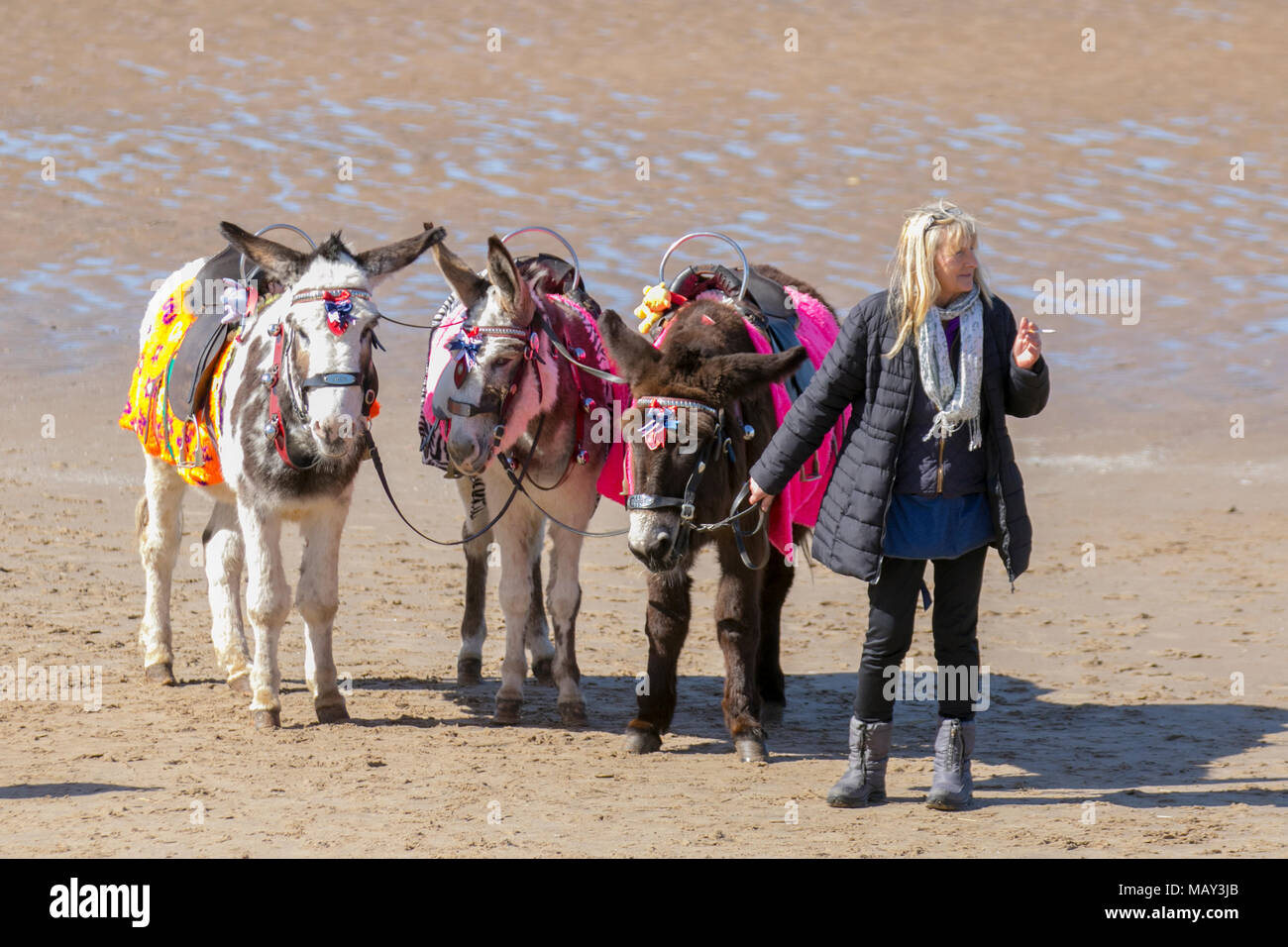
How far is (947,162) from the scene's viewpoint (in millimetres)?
20625

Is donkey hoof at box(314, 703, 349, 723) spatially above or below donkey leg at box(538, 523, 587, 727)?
below

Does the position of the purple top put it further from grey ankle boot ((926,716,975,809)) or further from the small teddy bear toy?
the small teddy bear toy

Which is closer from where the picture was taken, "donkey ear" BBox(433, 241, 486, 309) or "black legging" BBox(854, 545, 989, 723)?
"black legging" BBox(854, 545, 989, 723)

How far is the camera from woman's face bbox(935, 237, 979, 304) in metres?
6.35

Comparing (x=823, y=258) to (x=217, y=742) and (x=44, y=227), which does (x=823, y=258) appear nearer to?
(x=44, y=227)

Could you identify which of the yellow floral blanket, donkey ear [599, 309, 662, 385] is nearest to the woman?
donkey ear [599, 309, 662, 385]

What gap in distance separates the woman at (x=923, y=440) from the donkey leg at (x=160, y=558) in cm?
359

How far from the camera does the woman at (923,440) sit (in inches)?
251

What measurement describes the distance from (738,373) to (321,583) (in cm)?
221

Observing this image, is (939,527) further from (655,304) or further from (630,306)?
(630,306)

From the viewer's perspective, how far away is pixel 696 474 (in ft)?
23.4

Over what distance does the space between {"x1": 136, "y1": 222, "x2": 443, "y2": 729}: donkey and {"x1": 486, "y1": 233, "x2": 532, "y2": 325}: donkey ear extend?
280 millimetres

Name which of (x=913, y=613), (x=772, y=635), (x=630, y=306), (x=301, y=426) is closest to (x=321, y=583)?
(x=301, y=426)

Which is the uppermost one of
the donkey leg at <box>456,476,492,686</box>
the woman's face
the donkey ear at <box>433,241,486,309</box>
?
the donkey ear at <box>433,241,486,309</box>
